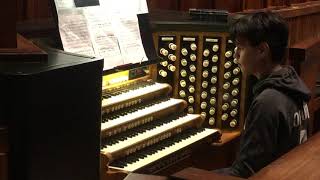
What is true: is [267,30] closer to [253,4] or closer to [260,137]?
[260,137]

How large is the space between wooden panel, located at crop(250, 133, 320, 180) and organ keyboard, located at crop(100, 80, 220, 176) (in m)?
1.70

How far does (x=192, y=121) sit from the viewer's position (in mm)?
4016

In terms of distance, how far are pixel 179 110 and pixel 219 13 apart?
0.81m

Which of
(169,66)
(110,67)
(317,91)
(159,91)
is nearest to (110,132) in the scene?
(110,67)

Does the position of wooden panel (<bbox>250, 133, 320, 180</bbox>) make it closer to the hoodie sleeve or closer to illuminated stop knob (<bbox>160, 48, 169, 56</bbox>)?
the hoodie sleeve

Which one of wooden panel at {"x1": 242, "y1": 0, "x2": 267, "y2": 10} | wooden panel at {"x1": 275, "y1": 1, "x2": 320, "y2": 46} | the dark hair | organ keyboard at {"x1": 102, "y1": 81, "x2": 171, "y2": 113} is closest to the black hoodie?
the dark hair

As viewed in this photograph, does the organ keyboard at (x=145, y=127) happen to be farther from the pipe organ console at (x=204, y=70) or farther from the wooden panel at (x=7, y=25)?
the wooden panel at (x=7, y=25)

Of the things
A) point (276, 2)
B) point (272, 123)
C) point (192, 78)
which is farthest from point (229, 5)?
point (272, 123)

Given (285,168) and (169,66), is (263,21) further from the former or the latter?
(285,168)

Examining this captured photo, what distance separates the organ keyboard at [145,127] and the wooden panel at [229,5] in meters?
1.85

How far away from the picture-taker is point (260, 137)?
2.96 m

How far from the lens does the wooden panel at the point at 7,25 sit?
2.65m

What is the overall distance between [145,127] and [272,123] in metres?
1.00

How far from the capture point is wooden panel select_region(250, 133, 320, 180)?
A: 1445mm
